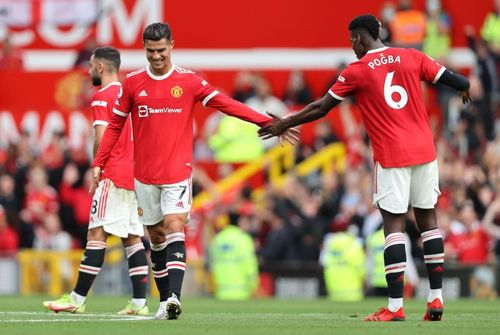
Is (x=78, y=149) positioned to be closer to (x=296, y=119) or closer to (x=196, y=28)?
(x=196, y=28)

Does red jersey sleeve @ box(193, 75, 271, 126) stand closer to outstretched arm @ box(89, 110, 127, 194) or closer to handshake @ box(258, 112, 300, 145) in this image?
handshake @ box(258, 112, 300, 145)

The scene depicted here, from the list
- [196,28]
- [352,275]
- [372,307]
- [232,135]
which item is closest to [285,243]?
[352,275]

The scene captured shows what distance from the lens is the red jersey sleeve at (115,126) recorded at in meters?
12.7

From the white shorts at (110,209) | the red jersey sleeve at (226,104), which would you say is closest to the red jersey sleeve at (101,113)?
the white shorts at (110,209)

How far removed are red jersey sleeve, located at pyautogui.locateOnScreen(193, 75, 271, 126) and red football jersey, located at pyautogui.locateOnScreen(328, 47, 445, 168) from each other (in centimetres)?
81

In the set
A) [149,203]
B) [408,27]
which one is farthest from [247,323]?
[408,27]

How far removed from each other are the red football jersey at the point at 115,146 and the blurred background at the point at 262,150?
7.63 meters

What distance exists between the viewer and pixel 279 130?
1276 centimetres

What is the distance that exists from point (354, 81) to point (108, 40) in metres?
17.0

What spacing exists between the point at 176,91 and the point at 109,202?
180 cm

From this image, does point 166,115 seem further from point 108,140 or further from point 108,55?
point 108,55

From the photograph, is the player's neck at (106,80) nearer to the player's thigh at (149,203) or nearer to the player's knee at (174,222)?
the player's thigh at (149,203)

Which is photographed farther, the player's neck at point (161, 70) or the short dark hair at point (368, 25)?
the player's neck at point (161, 70)

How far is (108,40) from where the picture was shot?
28.9 meters
